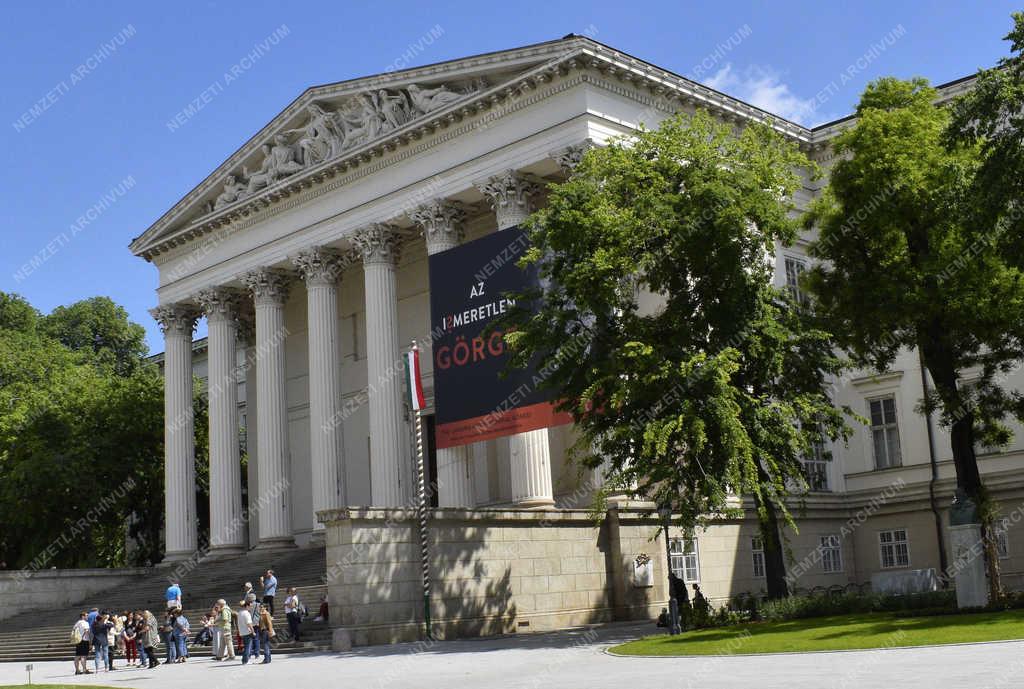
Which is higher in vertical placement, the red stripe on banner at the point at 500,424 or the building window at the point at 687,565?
the red stripe on banner at the point at 500,424

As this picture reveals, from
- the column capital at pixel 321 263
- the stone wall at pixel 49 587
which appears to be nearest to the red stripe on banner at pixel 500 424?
the column capital at pixel 321 263

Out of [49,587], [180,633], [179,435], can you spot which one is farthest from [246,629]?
[179,435]

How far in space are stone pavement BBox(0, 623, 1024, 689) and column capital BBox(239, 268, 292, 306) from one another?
20173 millimetres

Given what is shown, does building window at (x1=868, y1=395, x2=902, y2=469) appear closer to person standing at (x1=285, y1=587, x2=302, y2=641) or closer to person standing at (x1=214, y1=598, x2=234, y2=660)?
person standing at (x1=285, y1=587, x2=302, y2=641)

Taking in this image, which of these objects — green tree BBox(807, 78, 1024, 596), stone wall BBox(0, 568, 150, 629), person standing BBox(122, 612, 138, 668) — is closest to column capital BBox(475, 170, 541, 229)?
green tree BBox(807, 78, 1024, 596)

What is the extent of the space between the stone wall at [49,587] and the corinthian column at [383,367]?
14.6 metres

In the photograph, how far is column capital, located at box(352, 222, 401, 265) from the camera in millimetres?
44969

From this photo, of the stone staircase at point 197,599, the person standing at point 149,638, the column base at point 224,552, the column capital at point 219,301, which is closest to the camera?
the person standing at point 149,638

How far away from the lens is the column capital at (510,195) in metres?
40.4

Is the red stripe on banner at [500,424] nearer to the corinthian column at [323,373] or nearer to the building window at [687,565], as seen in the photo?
the building window at [687,565]

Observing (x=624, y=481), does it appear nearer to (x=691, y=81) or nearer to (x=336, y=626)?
(x=336, y=626)

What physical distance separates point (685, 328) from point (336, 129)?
22.0 meters

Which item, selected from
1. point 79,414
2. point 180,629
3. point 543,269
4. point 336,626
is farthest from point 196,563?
point 543,269

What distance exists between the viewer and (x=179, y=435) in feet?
174
